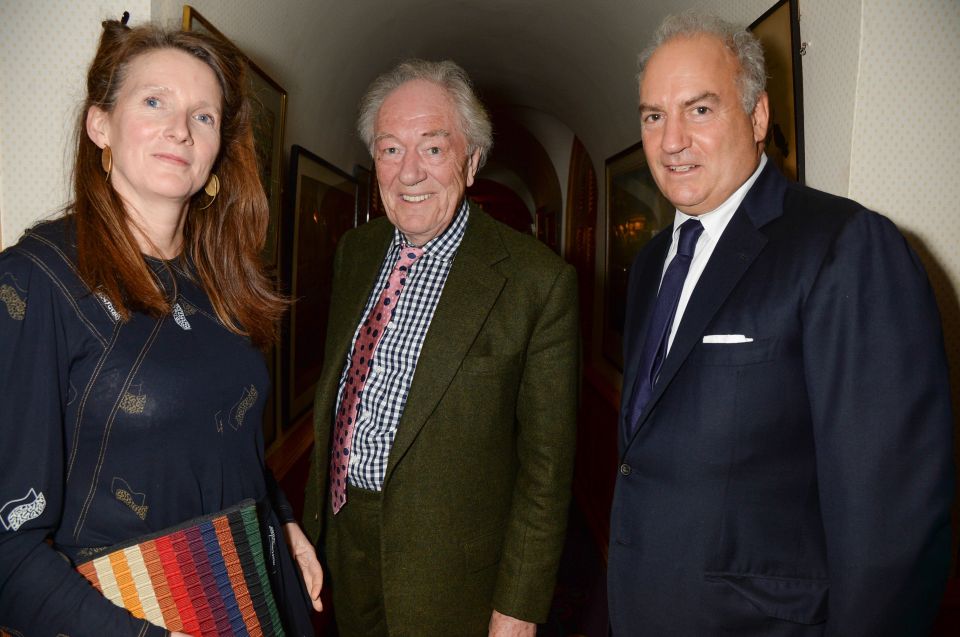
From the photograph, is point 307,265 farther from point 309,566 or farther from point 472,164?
point 309,566

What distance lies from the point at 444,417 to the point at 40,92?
1.65 metres

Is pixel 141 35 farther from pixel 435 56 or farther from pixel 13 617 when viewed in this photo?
pixel 435 56

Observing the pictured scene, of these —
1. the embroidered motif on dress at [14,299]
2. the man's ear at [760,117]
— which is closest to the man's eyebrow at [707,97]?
the man's ear at [760,117]

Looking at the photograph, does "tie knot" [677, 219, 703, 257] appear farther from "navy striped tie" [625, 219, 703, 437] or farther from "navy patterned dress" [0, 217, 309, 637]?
"navy patterned dress" [0, 217, 309, 637]

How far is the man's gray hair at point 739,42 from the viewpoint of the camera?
5.16ft

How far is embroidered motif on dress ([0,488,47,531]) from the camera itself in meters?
1.04

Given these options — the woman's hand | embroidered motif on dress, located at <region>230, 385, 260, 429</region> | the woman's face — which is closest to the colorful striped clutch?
embroidered motif on dress, located at <region>230, 385, 260, 429</region>

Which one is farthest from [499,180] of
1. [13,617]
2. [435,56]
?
[13,617]

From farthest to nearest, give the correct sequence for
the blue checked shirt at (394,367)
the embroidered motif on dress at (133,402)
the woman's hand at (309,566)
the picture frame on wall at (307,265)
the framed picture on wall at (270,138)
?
1. the picture frame on wall at (307,265)
2. the framed picture on wall at (270,138)
3. the blue checked shirt at (394,367)
4. the woman's hand at (309,566)
5. the embroidered motif on dress at (133,402)

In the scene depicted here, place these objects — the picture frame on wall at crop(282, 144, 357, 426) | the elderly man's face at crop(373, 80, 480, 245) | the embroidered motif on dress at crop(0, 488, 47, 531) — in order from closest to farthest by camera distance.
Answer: the embroidered motif on dress at crop(0, 488, 47, 531)
the elderly man's face at crop(373, 80, 480, 245)
the picture frame on wall at crop(282, 144, 357, 426)

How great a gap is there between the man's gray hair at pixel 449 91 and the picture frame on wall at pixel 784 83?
39.4 inches

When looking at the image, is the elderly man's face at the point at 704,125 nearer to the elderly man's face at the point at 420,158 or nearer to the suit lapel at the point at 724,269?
the suit lapel at the point at 724,269

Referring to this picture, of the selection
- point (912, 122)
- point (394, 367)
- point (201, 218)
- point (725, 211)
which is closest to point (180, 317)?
point (201, 218)

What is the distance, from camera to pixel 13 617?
1053 mm
